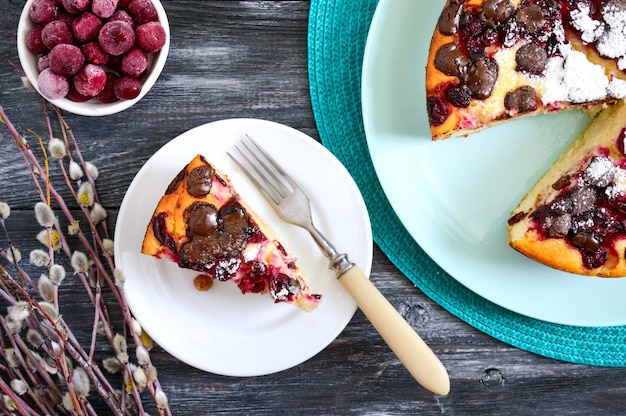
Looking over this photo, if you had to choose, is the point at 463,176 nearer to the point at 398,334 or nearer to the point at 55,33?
the point at 398,334

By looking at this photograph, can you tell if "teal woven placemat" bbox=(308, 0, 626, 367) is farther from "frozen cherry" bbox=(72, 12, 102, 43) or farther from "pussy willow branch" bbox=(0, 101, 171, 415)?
"pussy willow branch" bbox=(0, 101, 171, 415)

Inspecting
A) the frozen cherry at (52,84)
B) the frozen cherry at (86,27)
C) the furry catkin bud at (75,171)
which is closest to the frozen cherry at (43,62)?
the frozen cherry at (52,84)

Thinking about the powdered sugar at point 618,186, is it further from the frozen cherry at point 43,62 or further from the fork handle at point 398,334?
the frozen cherry at point 43,62

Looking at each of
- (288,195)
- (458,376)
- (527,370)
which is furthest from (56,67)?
(527,370)

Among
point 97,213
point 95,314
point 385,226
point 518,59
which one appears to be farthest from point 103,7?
point 518,59

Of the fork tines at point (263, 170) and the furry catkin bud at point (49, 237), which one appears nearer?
the furry catkin bud at point (49, 237)

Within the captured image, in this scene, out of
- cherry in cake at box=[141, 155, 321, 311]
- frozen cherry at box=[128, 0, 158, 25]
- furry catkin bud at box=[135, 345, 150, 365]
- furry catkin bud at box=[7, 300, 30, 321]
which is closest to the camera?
furry catkin bud at box=[7, 300, 30, 321]

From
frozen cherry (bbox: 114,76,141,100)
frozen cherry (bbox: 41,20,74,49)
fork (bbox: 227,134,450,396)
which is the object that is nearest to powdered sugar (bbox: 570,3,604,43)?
fork (bbox: 227,134,450,396)
